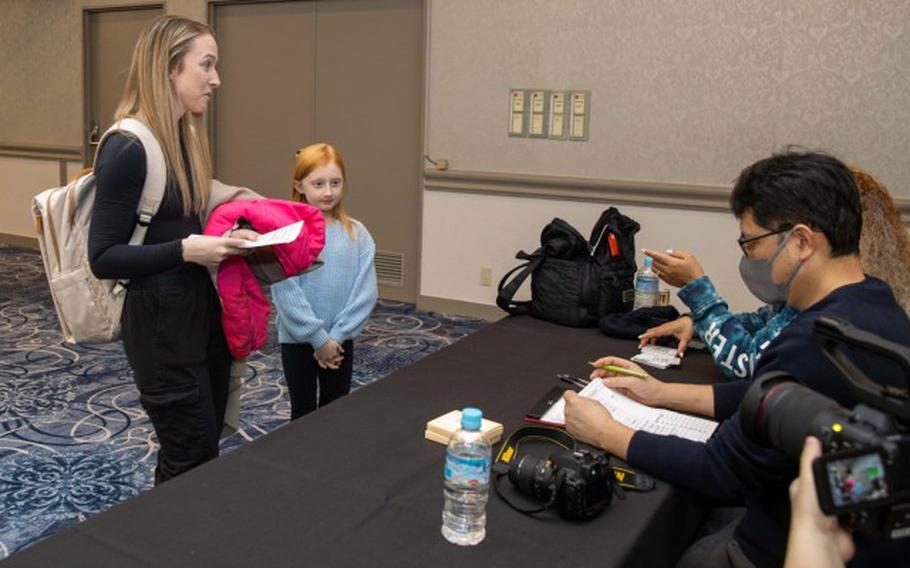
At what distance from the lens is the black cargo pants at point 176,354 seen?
76.0 inches

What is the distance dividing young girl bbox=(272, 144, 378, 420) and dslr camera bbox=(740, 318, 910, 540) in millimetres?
1660

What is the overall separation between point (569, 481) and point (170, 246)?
3.45ft

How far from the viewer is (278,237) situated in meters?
1.99

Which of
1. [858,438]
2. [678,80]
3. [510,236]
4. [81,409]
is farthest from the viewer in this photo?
[510,236]

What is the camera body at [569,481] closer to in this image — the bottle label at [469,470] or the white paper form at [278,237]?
the bottle label at [469,470]

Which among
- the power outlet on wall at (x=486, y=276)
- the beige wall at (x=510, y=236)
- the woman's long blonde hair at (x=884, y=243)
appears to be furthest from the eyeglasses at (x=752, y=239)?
the power outlet on wall at (x=486, y=276)

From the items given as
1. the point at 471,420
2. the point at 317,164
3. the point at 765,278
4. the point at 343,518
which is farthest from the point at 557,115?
the point at 343,518

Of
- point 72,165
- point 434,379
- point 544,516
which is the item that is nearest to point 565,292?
point 434,379

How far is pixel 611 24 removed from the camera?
4.86 m

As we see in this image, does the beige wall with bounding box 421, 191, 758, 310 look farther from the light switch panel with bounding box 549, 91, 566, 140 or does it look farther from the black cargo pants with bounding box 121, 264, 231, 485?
the black cargo pants with bounding box 121, 264, 231, 485

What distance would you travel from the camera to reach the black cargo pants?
1.93 m

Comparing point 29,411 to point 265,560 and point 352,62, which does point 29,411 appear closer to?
point 265,560

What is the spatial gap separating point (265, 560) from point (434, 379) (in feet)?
3.11

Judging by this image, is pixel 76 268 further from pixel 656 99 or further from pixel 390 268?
pixel 390 268
